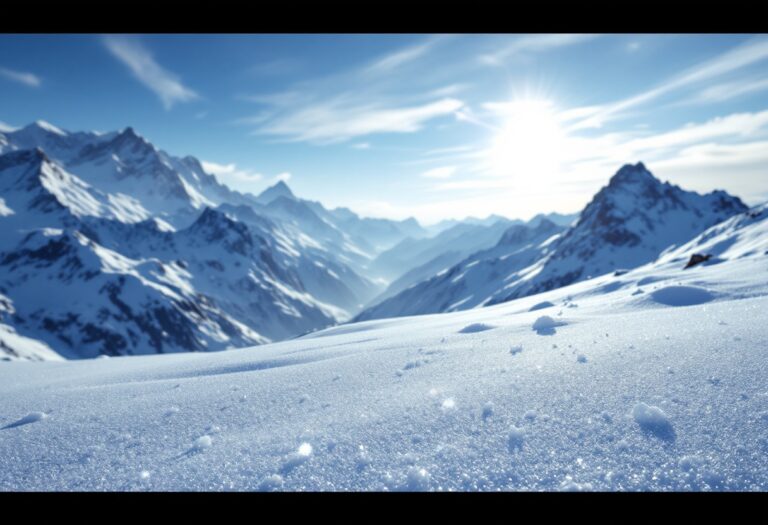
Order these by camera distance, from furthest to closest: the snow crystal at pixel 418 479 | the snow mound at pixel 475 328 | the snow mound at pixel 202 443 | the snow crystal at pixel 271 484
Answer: the snow mound at pixel 475 328 < the snow mound at pixel 202 443 < the snow crystal at pixel 271 484 < the snow crystal at pixel 418 479

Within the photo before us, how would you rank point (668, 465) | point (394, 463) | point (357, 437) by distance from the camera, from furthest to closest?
point (357, 437)
point (394, 463)
point (668, 465)

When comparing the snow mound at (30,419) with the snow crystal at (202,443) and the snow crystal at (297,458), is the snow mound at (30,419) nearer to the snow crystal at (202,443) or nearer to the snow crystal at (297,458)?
the snow crystal at (202,443)

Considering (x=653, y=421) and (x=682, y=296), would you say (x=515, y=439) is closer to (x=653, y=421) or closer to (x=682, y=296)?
(x=653, y=421)

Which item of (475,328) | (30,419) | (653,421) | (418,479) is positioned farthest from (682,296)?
(30,419)

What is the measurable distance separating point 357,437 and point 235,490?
3.24 feet

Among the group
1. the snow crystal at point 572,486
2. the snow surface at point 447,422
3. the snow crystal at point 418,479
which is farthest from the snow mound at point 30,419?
the snow crystal at point 572,486

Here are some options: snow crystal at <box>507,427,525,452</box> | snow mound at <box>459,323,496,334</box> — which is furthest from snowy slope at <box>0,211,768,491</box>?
snow mound at <box>459,323,496,334</box>

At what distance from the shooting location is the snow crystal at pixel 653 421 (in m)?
2.90

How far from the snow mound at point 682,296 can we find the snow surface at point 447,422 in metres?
2.37

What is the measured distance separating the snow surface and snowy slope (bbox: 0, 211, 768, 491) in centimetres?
1
